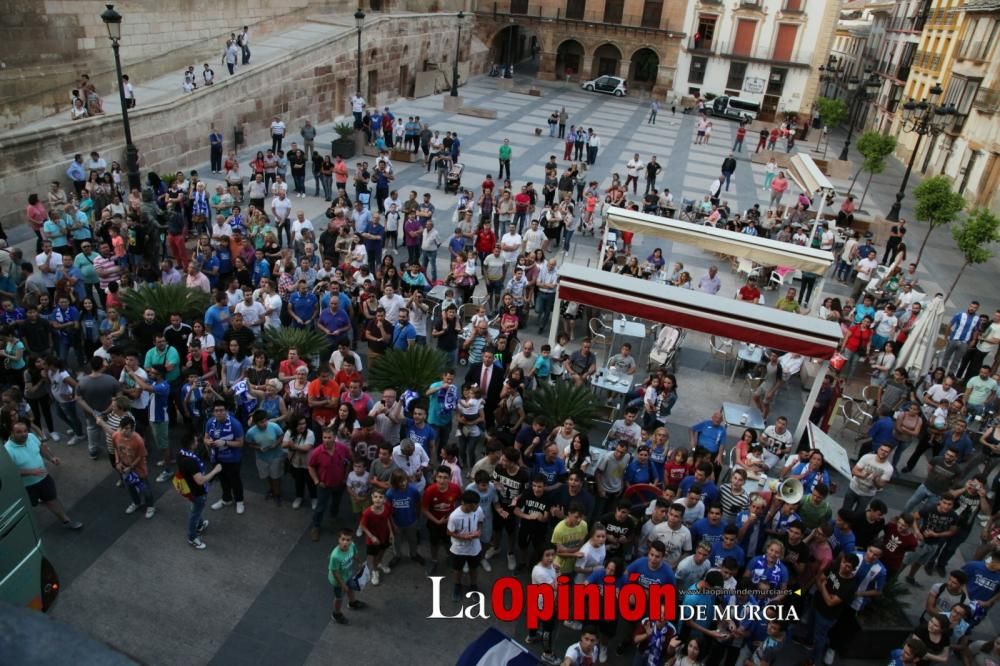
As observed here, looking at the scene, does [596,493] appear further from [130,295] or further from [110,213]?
[110,213]

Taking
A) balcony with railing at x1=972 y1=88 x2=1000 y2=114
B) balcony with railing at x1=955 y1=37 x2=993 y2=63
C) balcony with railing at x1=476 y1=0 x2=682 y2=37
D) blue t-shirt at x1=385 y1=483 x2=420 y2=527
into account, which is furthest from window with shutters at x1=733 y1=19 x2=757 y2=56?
blue t-shirt at x1=385 y1=483 x2=420 y2=527

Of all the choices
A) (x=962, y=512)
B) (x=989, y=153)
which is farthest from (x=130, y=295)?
(x=989, y=153)

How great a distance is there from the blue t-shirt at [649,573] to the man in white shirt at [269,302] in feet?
21.7

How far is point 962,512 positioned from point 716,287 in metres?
6.51

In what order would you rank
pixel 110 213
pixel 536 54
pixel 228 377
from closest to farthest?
pixel 228 377 → pixel 110 213 → pixel 536 54

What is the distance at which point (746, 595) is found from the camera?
261 inches

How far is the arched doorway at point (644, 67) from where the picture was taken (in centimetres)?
5397

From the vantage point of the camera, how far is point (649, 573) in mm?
6500

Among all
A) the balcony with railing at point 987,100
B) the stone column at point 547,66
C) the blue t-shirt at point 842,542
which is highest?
the balcony with railing at point 987,100

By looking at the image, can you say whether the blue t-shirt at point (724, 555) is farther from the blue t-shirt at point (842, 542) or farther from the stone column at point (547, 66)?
the stone column at point (547, 66)

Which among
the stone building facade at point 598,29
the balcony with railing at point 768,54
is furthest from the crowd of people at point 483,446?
the stone building facade at point 598,29

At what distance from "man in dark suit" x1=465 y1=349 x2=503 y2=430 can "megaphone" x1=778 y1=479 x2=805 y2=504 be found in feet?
12.1

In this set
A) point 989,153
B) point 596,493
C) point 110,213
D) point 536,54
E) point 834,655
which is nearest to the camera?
point 834,655

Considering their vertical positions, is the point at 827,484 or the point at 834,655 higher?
the point at 827,484
